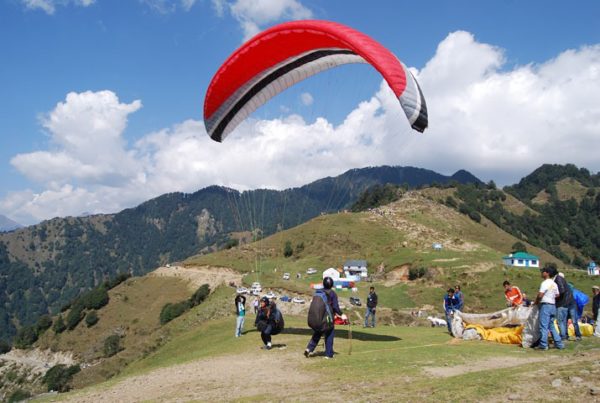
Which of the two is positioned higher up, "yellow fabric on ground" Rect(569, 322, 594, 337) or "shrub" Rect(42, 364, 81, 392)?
"yellow fabric on ground" Rect(569, 322, 594, 337)

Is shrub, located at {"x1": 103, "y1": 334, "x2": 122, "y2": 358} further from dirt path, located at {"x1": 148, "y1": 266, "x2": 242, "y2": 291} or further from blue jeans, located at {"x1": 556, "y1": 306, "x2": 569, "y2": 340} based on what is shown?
blue jeans, located at {"x1": 556, "y1": 306, "x2": 569, "y2": 340}

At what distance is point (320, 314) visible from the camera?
10.5 m

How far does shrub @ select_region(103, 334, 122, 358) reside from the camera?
5278 cm

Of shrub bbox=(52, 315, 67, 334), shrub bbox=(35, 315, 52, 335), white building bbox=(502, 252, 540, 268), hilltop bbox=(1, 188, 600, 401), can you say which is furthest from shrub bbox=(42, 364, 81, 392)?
white building bbox=(502, 252, 540, 268)

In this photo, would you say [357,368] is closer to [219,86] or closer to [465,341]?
[465,341]

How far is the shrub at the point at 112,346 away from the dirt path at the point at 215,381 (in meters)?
46.1

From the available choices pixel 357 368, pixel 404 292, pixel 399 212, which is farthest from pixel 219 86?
pixel 399 212

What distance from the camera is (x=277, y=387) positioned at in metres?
8.40

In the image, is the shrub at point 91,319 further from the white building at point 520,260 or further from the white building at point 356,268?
the white building at point 520,260

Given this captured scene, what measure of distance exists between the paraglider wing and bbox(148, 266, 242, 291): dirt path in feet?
159

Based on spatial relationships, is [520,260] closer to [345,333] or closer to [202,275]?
[202,275]

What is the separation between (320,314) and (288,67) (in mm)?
9315

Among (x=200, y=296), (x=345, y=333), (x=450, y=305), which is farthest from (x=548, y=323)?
(x=200, y=296)

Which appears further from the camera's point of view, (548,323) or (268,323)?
(268,323)
